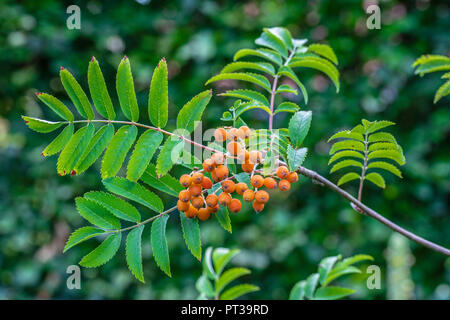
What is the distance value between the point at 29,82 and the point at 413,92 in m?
1.61

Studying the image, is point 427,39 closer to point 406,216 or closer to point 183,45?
point 406,216

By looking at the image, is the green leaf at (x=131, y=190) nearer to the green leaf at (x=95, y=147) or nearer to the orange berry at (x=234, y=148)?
the green leaf at (x=95, y=147)

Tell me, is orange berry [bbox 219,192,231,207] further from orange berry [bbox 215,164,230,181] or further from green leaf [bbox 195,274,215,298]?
green leaf [bbox 195,274,215,298]

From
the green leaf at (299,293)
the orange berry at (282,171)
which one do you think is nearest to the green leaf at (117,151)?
the orange berry at (282,171)

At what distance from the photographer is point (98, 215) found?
689 mm

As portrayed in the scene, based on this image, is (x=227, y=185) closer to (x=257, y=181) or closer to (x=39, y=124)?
(x=257, y=181)

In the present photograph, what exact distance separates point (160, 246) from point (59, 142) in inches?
9.2

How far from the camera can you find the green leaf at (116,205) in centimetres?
69

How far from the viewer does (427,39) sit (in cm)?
164

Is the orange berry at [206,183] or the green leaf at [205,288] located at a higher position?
the orange berry at [206,183]

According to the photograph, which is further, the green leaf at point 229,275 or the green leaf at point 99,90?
the green leaf at point 229,275

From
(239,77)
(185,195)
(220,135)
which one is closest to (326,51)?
(239,77)

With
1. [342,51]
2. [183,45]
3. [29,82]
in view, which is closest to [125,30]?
[183,45]

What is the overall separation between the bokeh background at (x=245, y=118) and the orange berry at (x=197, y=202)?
1.04 m
